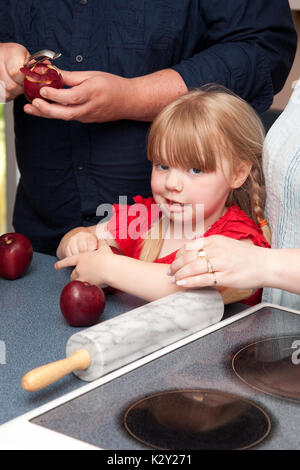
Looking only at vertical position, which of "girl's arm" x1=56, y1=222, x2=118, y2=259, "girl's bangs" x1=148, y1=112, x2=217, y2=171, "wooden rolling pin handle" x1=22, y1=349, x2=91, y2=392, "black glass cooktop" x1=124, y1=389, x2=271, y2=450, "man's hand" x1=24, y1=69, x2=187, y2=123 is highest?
"man's hand" x1=24, y1=69, x2=187, y2=123

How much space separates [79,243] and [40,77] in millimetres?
348

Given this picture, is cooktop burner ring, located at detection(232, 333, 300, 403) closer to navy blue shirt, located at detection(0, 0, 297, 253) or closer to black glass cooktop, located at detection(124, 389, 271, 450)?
black glass cooktop, located at detection(124, 389, 271, 450)

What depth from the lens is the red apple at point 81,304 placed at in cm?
104

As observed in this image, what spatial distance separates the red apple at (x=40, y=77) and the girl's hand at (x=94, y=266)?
36 centimetres

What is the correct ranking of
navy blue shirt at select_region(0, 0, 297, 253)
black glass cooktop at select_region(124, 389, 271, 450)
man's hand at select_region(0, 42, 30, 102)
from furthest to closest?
navy blue shirt at select_region(0, 0, 297, 253) < man's hand at select_region(0, 42, 30, 102) < black glass cooktop at select_region(124, 389, 271, 450)

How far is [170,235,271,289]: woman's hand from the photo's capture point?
97cm

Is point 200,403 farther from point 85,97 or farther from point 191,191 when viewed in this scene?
point 85,97

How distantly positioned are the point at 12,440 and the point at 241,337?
0.39 m

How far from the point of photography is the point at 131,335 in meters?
0.89

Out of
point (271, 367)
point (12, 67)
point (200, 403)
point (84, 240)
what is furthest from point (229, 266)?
point (12, 67)

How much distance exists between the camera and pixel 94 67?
1.54m

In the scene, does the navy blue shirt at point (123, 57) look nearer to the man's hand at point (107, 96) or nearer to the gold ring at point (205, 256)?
the man's hand at point (107, 96)

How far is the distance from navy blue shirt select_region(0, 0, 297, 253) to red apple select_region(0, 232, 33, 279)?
0.35m

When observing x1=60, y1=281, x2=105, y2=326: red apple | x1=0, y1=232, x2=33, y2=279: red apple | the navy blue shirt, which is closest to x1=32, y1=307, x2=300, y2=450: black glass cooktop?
x1=60, y1=281, x2=105, y2=326: red apple
